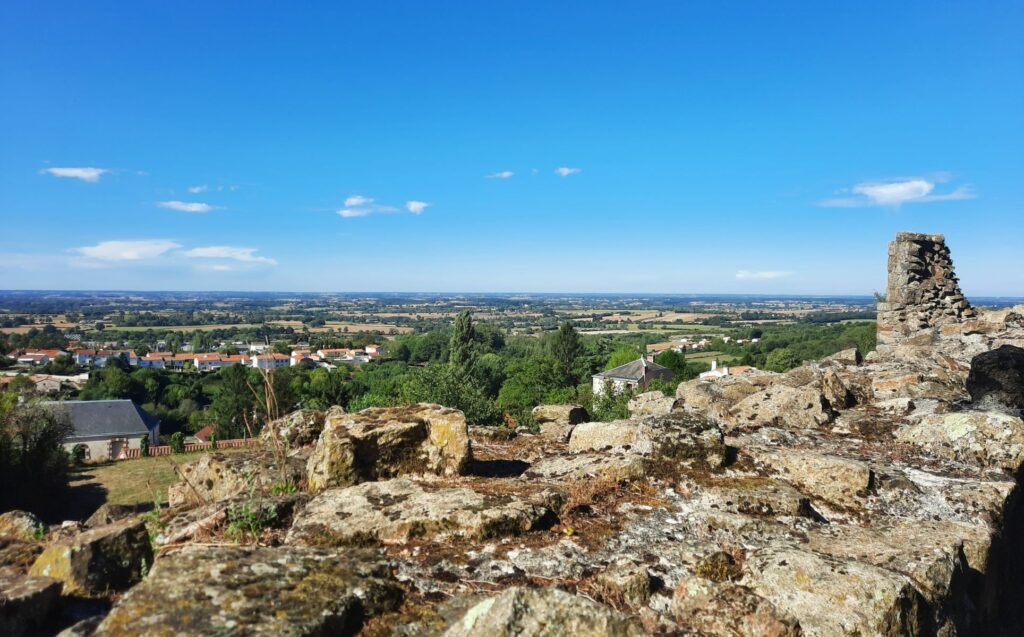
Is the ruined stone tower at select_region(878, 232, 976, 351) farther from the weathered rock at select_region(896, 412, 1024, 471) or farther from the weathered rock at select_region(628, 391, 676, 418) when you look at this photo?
the weathered rock at select_region(896, 412, 1024, 471)

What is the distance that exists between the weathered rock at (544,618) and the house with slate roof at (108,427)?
50.6m

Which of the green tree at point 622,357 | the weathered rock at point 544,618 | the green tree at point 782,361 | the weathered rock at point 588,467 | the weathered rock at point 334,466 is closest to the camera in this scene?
the weathered rock at point 544,618

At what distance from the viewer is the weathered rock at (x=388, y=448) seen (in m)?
5.23

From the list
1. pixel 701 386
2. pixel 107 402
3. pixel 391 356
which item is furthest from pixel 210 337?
pixel 701 386

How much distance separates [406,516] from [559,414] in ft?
25.1

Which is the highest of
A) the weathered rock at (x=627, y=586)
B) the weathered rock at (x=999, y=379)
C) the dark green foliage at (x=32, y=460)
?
the weathered rock at (x=999, y=379)

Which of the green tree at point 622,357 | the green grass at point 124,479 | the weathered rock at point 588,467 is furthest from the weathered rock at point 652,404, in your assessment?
the green tree at point 622,357

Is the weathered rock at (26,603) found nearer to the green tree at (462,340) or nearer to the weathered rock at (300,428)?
the weathered rock at (300,428)

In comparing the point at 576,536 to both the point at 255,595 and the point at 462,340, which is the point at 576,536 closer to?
the point at 255,595

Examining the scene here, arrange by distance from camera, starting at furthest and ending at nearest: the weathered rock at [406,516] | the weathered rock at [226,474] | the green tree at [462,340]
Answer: the green tree at [462,340], the weathered rock at [226,474], the weathered rock at [406,516]

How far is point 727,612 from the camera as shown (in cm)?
318

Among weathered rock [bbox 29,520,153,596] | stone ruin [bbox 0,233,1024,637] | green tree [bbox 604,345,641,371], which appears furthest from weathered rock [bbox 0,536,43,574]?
green tree [bbox 604,345,641,371]

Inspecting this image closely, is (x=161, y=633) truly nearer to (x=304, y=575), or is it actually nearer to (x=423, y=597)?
(x=304, y=575)

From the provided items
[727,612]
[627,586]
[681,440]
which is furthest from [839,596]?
[681,440]
